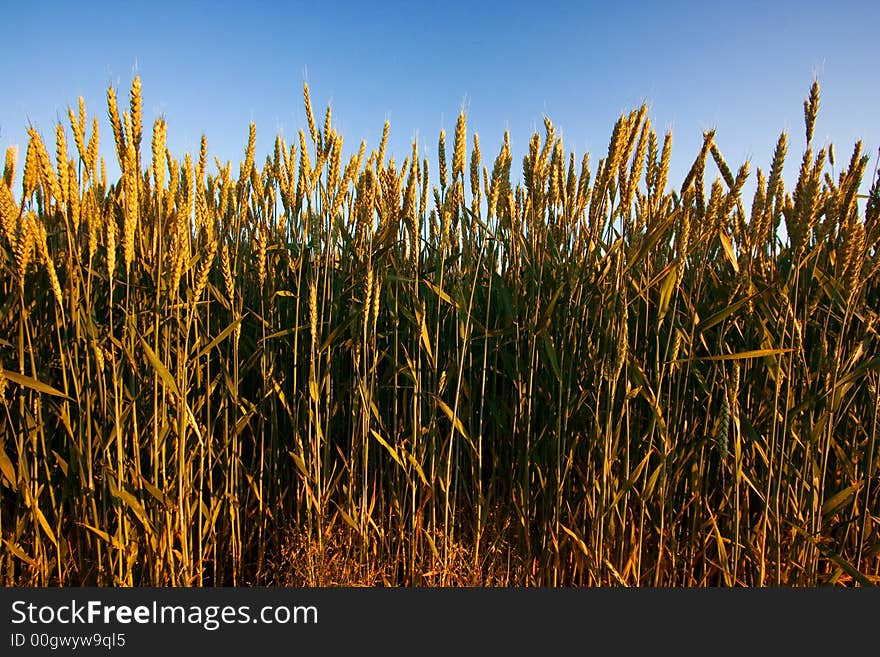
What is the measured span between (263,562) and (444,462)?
62 centimetres

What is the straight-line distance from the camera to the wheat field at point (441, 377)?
1465 mm

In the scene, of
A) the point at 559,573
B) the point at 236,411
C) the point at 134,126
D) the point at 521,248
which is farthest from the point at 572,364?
the point at 134,126

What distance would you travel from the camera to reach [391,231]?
1.69 meters

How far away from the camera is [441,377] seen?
1.59 metres

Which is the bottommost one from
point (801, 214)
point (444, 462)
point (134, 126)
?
point (444, 462)

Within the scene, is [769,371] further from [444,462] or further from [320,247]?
[320,247]

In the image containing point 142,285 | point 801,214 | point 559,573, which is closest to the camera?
point 801,214

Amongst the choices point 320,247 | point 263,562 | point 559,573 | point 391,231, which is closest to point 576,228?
point 391,231

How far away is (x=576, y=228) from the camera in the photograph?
1628 millimetres

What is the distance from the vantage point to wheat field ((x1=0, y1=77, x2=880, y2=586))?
1465mm

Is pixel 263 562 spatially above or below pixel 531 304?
below

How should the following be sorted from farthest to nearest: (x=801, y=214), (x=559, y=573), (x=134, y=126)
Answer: (x=559, y=573), (x=801, y=214), (x=134, y=126)

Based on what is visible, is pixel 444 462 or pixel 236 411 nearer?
pixel 236 411

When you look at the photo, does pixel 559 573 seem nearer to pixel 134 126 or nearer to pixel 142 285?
pixel 142 285
